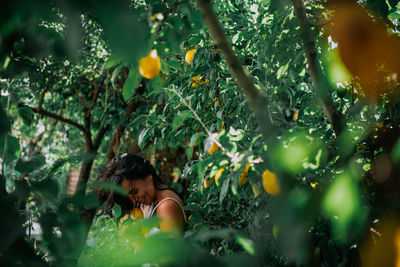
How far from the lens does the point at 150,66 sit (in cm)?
68

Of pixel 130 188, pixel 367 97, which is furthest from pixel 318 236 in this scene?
pixel 130 188

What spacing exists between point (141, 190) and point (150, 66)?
1.33 meters

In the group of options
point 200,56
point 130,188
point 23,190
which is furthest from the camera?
point 130,188

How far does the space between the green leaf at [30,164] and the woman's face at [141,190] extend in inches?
50.2

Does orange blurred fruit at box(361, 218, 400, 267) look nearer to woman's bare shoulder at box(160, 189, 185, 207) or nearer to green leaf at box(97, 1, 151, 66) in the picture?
green leaf at box(97, 1, 151, 66)

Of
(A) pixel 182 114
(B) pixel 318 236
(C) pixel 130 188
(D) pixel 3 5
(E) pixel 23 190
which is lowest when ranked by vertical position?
(B) pixel 318 236

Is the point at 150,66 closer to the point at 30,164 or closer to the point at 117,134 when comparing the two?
the point at 30,164

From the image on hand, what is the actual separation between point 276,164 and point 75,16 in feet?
1.01

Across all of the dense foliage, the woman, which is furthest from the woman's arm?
the dense foliage

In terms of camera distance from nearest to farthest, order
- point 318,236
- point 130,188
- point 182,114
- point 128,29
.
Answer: point 128,29, point 318,236, point 182,114, point 130,188

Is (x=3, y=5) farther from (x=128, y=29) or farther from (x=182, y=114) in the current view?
(x=182, y=114)

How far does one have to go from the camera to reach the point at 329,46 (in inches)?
36.8

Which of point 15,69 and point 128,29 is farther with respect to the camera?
point 15,69

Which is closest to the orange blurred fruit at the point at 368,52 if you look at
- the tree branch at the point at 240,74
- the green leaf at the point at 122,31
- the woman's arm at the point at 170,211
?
the tree branch at the point at 240,74
